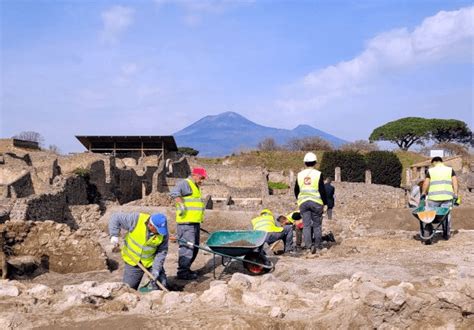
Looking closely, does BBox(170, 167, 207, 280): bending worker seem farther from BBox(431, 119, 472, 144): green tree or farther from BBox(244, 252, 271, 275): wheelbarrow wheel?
BBox(431, 119, 472, 144): green tree

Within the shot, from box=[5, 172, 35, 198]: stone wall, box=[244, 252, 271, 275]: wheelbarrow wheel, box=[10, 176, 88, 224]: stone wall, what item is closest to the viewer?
box=[244, 252, 271, 275]: wheelbarrow wheel

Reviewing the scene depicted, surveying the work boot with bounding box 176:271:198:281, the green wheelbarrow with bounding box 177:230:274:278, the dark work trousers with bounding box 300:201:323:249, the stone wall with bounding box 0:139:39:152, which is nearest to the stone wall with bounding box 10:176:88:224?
the work boot with bounding box 176:271:198:281

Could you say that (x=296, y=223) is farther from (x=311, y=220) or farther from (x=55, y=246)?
(x=55, y=246)

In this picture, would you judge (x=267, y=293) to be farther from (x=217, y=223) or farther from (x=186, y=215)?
(x=217, y=223)

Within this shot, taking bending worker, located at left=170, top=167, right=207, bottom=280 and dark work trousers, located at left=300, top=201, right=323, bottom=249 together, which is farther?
dark work trousers, located at left=300, top=201, right=323, bottom=249

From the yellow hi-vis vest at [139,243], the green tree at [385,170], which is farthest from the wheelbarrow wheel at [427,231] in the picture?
the green tree at [385,170]

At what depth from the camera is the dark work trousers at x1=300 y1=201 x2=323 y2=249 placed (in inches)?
331

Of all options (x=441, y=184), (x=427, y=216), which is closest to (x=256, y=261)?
(x=427, y=216)

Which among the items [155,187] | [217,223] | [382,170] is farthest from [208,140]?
[217,223]

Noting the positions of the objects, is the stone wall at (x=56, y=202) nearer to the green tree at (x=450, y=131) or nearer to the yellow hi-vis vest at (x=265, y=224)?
the yellow hi-vis vest at (x=265, y=224)

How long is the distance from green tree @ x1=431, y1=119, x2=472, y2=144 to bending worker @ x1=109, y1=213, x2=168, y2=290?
58059mm

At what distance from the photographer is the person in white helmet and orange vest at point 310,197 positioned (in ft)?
27.5

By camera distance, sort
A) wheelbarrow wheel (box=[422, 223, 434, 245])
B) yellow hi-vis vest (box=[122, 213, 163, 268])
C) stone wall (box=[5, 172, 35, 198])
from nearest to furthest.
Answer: yellow hi-vis vest (box=[122, 213, 163, 268]) < wheelbarrow wheel (box=[422, 223, 434, 245]) < stone wall (box=[5, 172, 35, 198])

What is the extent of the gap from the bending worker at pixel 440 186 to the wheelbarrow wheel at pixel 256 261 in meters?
3.25
